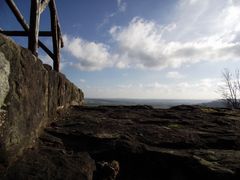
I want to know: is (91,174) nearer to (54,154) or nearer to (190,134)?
(54,154)

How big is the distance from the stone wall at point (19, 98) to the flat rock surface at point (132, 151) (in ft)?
0.53

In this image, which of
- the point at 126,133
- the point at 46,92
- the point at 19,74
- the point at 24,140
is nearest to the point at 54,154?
the point at 24,140

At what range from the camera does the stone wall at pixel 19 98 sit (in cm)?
255

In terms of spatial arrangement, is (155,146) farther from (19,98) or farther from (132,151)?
(19,98)

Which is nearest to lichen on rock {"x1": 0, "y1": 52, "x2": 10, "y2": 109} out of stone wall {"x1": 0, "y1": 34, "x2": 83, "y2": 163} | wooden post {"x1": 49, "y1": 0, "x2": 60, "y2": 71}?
stone wall {"x1": 0, "y1": 34, "x2": 83, "y2": 163}

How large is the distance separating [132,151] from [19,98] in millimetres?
1498

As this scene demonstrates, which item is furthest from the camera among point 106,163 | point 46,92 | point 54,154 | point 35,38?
point 35,38

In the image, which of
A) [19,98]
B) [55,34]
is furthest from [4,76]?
[55,34]

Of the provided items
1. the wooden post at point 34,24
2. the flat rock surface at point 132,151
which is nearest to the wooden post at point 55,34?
the wooden post at point 34,24

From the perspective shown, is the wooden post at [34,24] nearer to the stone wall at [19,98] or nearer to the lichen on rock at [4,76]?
the stone wall at [19,98]

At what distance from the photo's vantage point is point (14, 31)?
5.46 m

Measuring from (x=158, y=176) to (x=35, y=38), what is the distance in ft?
8.99

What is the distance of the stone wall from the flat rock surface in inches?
6.4

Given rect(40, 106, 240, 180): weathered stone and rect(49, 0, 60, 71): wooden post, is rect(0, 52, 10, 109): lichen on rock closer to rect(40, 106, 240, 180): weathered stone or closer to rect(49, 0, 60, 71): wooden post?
rect(40, 106, 240, 180): weathered stone
